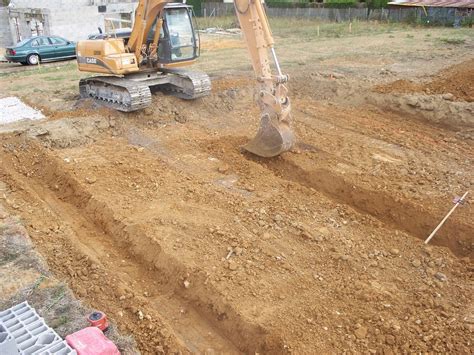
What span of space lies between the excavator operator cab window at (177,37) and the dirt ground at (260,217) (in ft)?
3.45

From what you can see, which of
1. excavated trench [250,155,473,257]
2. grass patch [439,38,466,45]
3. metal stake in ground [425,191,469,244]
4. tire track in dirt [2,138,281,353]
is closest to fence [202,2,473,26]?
grass patch [439,38,466,45]

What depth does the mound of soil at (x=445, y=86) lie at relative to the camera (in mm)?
11617

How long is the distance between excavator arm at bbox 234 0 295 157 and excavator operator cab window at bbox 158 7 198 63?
3.53m

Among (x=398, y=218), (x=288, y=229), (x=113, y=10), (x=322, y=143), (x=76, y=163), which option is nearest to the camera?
(x=288, y=229)

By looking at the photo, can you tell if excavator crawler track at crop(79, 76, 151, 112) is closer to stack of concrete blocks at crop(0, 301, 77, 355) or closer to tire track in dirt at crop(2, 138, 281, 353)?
tire track in dirt at crop(2, 138, 281, 353)

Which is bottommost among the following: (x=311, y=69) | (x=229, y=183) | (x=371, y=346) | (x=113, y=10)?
(x=371, y=346)

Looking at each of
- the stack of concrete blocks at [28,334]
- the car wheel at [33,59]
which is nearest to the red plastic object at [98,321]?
the stack of concrete blocks at [28,334]

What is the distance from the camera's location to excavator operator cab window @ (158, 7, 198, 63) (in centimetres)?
1116

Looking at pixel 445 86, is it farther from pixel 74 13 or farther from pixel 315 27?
pixel 74 13

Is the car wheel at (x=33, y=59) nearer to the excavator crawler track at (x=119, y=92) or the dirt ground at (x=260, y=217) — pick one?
the dirt ground at (x=260, y=217)

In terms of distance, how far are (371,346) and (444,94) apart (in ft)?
28.8

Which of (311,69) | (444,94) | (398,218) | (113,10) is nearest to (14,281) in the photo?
(398,218)

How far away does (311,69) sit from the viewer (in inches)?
606

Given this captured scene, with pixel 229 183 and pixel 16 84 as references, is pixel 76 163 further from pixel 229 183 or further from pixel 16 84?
pixel 16 84
